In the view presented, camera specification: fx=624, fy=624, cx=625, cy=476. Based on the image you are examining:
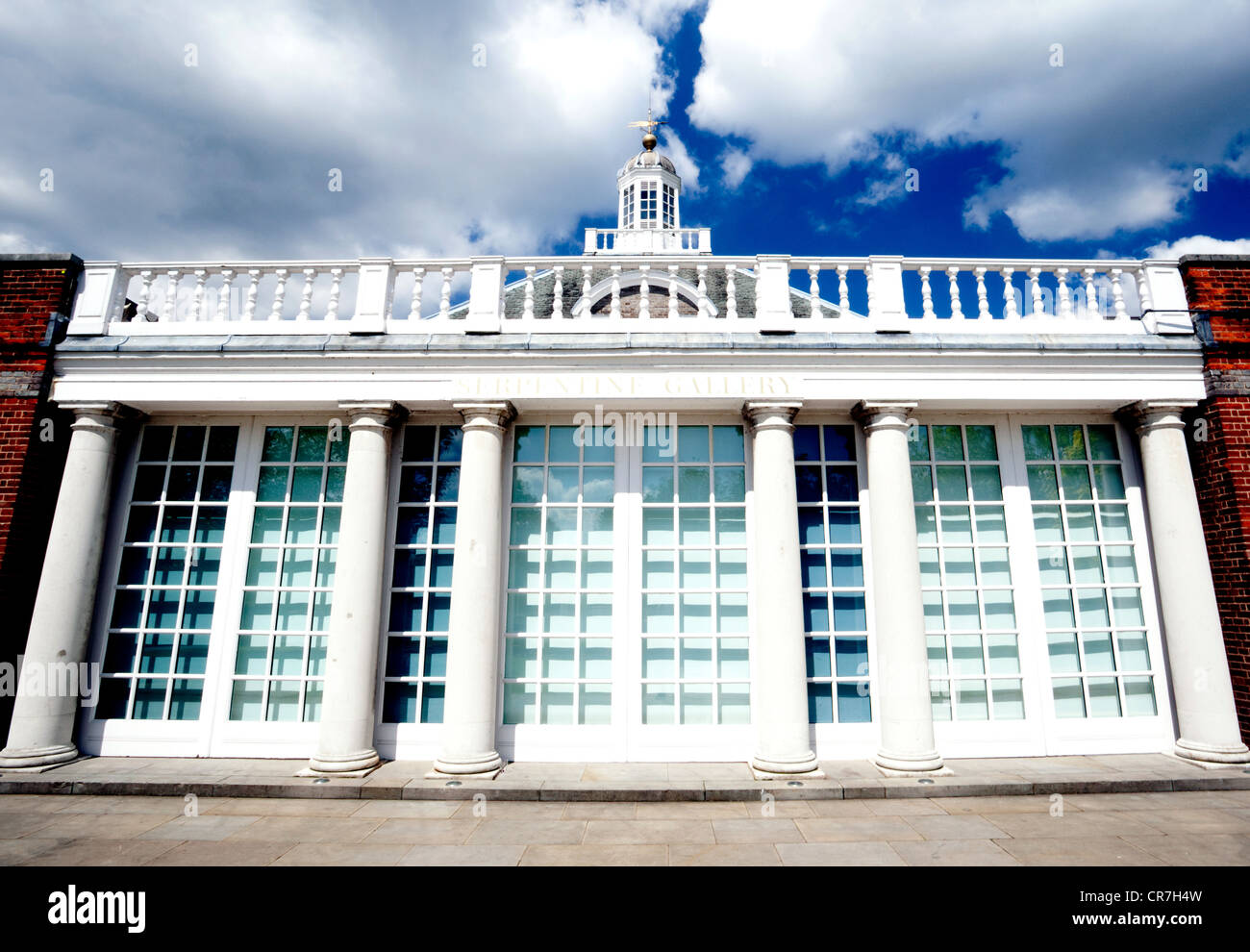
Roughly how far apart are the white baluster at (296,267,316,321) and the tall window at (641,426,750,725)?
4696mm

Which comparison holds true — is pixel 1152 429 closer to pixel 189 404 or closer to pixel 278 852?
pixel 278 852

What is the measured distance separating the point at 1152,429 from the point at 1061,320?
5.59 ft

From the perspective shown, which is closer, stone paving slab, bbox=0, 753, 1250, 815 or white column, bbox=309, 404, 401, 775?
stone paving slab, bbox=0, 753, 1250, 815

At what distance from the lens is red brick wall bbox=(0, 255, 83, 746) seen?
7254 mm

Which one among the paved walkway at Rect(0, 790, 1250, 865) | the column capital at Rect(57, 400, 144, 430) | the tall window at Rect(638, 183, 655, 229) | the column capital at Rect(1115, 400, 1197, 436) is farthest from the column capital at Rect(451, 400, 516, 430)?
the tall window at Rect(638, 183, 655, 229)

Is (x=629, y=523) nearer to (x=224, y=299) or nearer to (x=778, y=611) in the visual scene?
(x=778, y=611)

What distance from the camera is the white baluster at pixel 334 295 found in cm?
799

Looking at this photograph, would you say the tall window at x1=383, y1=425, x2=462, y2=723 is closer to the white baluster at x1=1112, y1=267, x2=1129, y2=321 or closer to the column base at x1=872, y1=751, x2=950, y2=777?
the column base at x1=872, y1=751, x2=950, y2=777

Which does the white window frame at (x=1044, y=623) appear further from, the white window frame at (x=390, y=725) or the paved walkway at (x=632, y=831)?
the white window frame at (x=390, y=725)

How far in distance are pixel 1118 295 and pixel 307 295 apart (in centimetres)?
1049

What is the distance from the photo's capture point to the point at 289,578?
25.4ft

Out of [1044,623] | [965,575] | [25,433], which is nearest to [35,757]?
[25,433]

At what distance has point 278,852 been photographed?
16.7 ft
